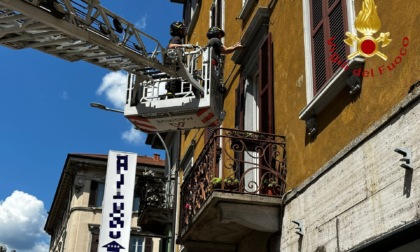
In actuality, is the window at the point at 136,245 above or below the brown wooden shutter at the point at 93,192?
below

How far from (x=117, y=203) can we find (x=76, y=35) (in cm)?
786

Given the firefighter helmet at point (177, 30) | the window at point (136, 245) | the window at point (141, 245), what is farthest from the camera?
the window at point (141, 245)

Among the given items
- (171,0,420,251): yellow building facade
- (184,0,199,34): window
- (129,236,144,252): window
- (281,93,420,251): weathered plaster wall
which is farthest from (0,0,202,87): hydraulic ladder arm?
(129,236,144,252): window

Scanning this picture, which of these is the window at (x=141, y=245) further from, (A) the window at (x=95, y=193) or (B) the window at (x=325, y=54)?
(B) the window at (x=325, y=54)

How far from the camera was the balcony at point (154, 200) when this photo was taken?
19.2m

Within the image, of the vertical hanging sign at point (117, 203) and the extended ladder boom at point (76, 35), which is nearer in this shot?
the extended ladder boom at point (76, 35)

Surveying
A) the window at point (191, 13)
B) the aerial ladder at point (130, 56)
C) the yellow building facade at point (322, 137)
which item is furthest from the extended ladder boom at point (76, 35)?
the window at point (191, 13)

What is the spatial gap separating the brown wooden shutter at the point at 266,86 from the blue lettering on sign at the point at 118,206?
24.2ft

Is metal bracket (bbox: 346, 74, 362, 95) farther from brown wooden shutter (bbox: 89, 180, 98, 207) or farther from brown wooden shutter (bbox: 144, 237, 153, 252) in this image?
brown wooden shutter (bbox: 89, 180, 98, 207)

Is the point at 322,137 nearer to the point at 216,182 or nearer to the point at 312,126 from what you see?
the point at 312,126

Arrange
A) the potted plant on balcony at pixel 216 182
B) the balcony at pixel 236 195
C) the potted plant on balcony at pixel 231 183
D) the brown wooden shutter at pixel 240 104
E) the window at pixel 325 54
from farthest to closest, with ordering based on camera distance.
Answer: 1. the brown wooden shutter at pixel 240 104
2. the potted plant on balcony at pixel 216 182
3. the potted plant on balcony at pixel 231 183
4. the balcony at pixel 236 195
5. the window at pixel 325 54


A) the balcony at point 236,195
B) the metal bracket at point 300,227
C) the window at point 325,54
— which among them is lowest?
the metal bracket at point 300,227

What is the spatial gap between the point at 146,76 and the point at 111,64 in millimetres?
931

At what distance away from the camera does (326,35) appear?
23.6ft
